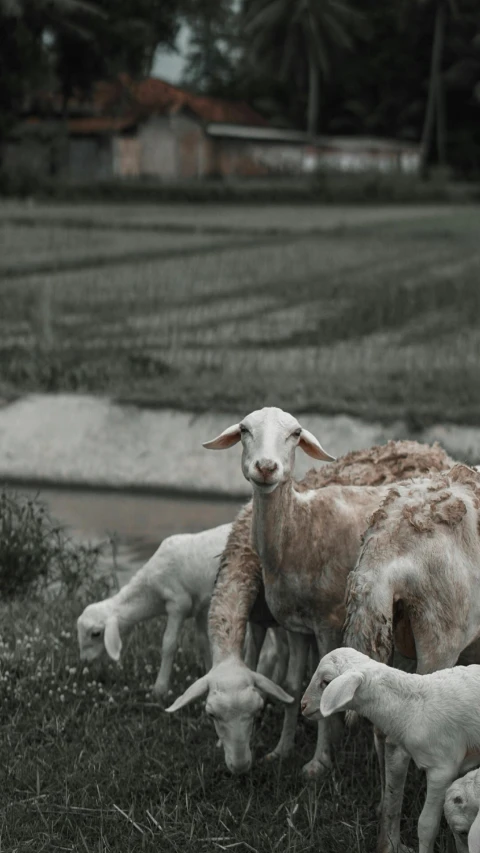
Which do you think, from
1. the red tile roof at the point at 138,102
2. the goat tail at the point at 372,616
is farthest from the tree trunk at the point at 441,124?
the goat tail at the point at 372,616

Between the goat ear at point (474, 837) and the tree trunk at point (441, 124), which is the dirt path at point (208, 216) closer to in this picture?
the tree trunk at point (441, 124)

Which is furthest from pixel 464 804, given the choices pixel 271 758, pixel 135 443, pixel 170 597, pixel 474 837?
pixel 135 443

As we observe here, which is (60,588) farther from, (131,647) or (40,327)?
(40,327)

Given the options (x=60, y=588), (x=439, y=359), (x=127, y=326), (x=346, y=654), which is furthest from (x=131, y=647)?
(x=127, y=326)

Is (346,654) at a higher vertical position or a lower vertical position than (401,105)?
higher

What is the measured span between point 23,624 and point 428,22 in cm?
3960

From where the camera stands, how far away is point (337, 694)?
3.84 metres

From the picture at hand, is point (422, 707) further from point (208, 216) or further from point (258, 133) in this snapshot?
point (258, 133)

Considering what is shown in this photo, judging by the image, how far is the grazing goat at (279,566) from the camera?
4.51 metres

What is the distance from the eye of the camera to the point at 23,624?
6.21 metres

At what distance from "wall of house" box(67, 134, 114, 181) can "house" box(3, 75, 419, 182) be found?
2 cm

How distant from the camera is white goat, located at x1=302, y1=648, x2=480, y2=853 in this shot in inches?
153

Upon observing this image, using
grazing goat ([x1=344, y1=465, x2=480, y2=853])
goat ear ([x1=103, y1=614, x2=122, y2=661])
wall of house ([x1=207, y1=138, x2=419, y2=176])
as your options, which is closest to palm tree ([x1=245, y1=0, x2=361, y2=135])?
wall of house ([x1=207, y1=138, x2=419, y2=176])

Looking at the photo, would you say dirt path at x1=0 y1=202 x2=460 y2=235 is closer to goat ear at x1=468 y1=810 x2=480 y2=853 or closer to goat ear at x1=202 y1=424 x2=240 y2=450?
goat ear at x1=202 y1=424 x2=240 y2=450
